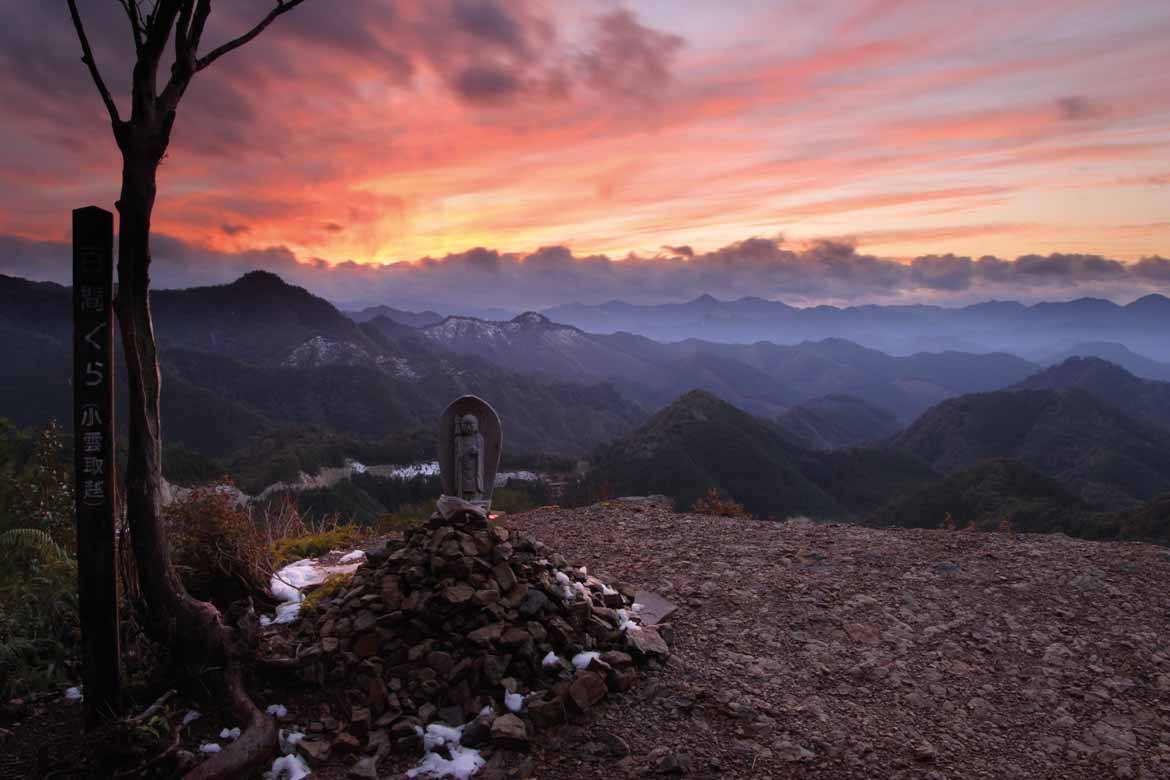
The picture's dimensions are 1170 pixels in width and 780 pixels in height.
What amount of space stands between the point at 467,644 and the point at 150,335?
4332 mm

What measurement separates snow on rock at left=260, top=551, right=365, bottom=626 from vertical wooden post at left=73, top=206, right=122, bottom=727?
193 centimetres

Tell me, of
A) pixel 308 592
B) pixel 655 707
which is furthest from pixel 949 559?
pixel 308 592

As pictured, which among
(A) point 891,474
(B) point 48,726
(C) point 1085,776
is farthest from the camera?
(A) point 891,474

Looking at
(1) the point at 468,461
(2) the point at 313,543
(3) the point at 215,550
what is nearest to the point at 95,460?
(3) the point at 215,550

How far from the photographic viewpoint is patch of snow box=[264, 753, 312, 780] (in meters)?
5.38

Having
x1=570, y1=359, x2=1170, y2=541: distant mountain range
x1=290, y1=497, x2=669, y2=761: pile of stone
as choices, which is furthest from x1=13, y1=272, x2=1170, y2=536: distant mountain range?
x1=290, y1=497, x2=669, y2=761: pile of stone

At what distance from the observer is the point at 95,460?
18.1ft

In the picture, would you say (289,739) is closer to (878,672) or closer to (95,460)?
(95,460)

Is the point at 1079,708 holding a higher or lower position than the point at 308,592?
Result: lower

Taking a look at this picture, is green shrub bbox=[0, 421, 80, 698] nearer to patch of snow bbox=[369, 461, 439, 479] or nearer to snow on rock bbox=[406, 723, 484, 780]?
snow on rock bbox=[406, 723, 484, 780]

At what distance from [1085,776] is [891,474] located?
4109 inches

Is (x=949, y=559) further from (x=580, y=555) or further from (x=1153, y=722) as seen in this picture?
(x=580, y=555)

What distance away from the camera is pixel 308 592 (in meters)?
8.30

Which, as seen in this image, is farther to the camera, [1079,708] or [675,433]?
[675,433]
